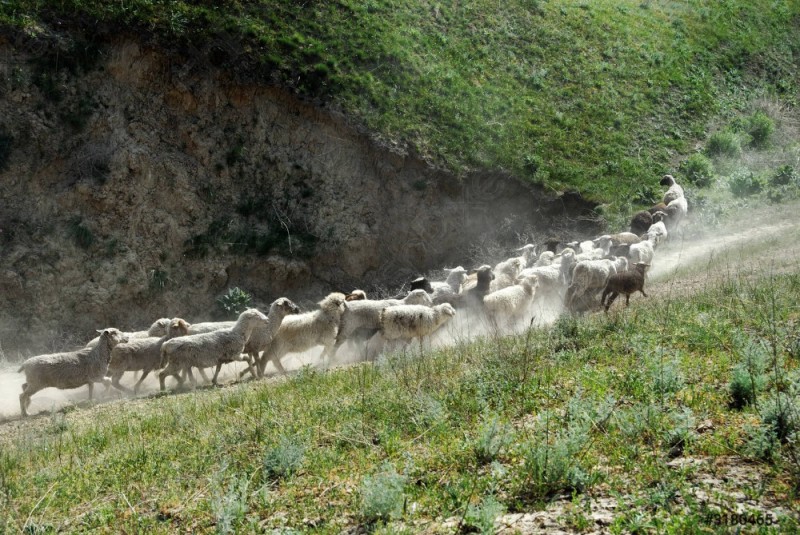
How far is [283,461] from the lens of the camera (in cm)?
635

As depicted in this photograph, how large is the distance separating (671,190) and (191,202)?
16.9 metres

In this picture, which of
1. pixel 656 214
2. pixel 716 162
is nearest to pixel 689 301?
pixel 656 214

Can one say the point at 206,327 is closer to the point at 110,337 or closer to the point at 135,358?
the point at 135,358

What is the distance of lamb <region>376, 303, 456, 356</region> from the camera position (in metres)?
13.8

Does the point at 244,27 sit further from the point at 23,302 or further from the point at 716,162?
the point at 716,162

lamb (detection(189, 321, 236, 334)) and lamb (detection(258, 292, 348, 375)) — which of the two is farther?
lamb (detection(189, 321, 236, 334))

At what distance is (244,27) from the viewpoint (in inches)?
914

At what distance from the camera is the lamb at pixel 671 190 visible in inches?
938

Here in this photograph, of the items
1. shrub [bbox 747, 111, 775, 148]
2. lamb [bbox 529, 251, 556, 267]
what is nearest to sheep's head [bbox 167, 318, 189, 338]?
lamb [bbox 529, 251, 556, 267]

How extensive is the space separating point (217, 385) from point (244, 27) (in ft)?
48.8

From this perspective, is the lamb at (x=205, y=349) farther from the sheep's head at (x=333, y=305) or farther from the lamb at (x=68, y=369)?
the sheep's head at (x=333, y=305)

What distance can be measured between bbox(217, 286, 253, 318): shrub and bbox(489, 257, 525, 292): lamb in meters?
7.70

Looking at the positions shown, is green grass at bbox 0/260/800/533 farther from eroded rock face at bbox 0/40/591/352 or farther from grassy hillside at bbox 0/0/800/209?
grassy hillside at bbox 0/0/800/209

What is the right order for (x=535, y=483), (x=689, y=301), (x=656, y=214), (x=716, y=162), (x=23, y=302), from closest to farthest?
1. (x=535, y=483)
2. (x=689, y=301)
3. (x=23, y=302)
4. (x=656, y=214)
5. (x=716, y=162)
